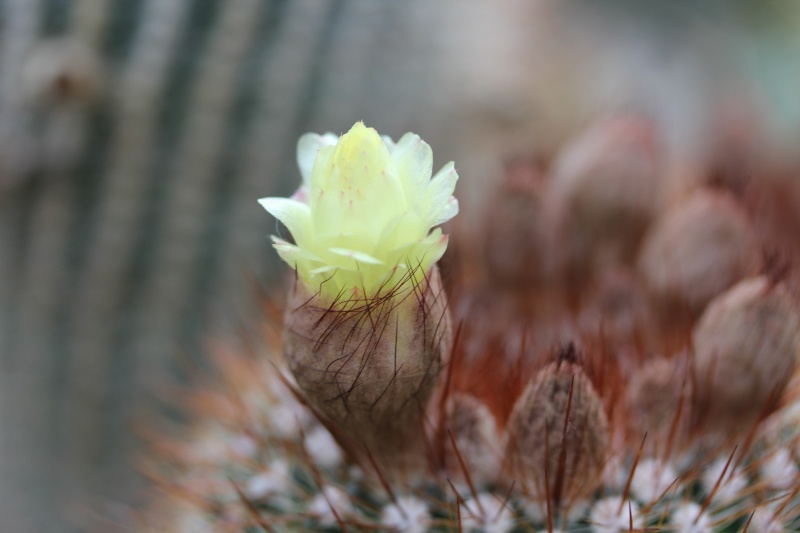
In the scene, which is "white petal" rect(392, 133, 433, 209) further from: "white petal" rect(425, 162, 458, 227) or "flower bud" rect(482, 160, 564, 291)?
"flower bud" rect(482, 160, 564, 291)

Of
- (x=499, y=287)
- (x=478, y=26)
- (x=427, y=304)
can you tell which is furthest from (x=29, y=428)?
(x=478, y=26)

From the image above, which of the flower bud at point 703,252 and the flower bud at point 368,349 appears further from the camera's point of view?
the flower bud at point 703,252

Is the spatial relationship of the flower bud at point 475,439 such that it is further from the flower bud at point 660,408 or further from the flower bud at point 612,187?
the flower bud at point 612,187

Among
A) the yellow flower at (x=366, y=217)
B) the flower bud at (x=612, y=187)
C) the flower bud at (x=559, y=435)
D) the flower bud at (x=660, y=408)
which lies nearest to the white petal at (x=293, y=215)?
the yellow flower at (x=366, y=217)

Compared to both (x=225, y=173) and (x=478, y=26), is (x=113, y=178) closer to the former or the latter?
(x=225, y=173)

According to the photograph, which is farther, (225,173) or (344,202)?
(225,173)

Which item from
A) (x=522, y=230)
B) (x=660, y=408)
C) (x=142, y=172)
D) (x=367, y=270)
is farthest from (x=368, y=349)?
(x=142, y=172)

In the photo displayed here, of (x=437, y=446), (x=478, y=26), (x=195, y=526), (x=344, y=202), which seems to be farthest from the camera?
(x=478, y=26)
